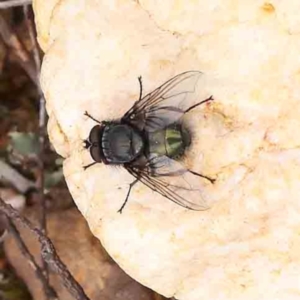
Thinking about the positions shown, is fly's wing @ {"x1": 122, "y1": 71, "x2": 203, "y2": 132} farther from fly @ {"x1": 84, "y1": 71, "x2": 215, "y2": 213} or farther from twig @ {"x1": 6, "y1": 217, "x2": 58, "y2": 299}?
twig @ {"x1": 6, "y1": 217, "x2": 58, "y2": 299}

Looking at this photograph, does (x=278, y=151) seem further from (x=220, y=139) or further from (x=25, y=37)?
(x=25, y=37)

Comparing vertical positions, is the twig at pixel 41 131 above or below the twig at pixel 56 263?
above

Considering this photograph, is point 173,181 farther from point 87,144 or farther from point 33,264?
point 33,264

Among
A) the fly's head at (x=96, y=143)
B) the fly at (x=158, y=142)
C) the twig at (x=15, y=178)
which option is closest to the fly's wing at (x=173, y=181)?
the fly at (x=158, y=142)

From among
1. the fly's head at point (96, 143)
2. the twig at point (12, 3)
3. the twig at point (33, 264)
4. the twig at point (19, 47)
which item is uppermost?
the twig at point (12, 3)

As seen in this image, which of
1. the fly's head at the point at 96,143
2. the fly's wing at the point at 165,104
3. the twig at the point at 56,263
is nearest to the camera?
the fly's wing at the point at 165,104

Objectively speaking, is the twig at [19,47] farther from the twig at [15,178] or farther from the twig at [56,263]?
the twig at [56,263]
